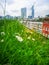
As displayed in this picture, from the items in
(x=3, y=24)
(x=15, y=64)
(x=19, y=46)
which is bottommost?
(x=15, y=64)

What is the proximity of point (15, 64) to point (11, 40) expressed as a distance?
0.32 metres

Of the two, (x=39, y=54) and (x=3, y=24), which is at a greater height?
(x=3, y=24)

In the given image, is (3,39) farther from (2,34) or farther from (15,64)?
(15,64)

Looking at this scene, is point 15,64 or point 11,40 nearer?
point 15,64

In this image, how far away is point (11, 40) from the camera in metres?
2.68

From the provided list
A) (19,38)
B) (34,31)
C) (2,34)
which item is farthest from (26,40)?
(34,31)

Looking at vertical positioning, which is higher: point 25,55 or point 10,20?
point 10,20

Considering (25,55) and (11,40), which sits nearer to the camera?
(25,55)

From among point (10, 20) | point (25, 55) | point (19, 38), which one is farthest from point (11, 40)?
point (10, 20)

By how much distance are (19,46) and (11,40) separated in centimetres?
13

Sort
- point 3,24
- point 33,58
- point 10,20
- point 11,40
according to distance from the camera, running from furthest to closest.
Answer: point 10,20 → point 3,24 → point 11,40 → point 33,58

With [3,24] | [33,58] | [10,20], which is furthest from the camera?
[10,20]

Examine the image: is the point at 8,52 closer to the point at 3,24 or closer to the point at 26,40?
the point at 26,40

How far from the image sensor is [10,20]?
3320 mm
